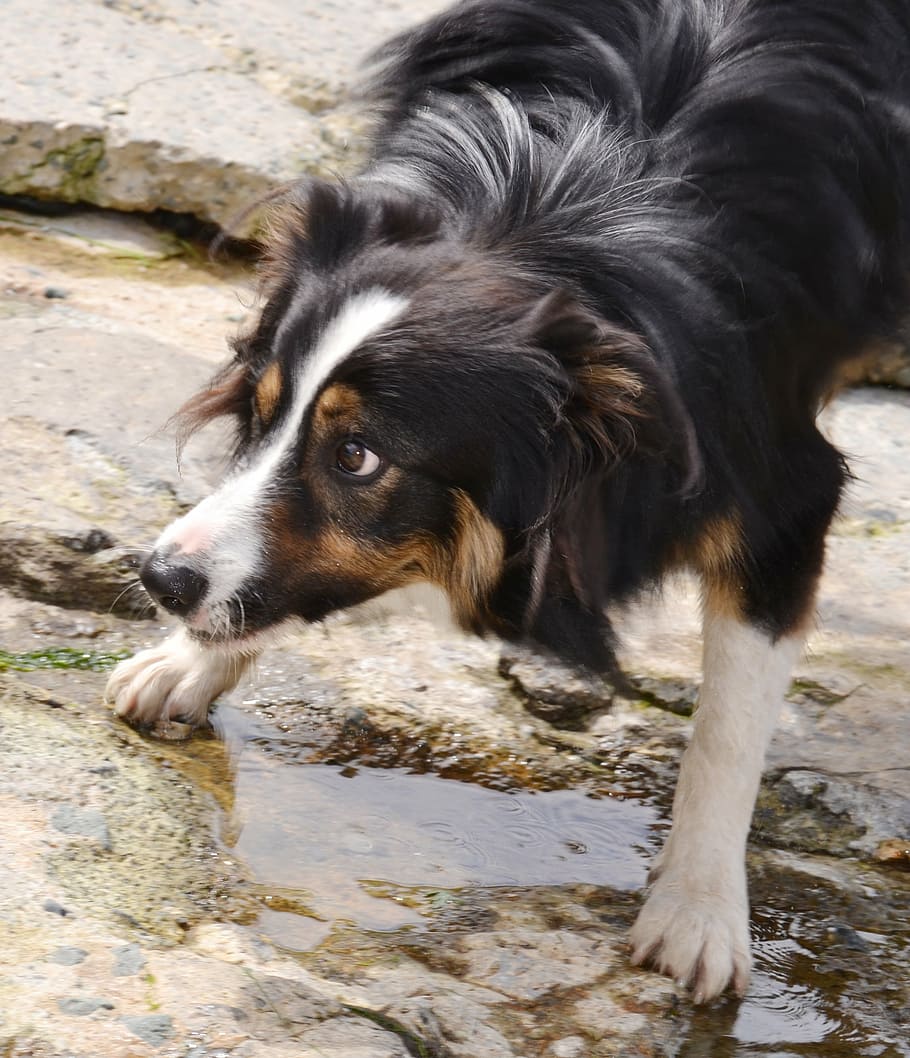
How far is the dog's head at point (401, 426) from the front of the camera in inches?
105

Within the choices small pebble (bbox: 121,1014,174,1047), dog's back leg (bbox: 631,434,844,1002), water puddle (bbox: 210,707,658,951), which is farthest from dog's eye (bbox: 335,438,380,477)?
small pebble (bbox: 121,1014,174,1047)

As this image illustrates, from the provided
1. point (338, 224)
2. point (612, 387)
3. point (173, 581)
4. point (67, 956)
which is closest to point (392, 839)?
point (173, 581)

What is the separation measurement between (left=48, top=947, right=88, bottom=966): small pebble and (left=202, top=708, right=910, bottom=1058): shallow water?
1.56 feet

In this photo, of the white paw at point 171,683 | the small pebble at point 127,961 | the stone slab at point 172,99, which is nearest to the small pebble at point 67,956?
the small pebble at point 127,961

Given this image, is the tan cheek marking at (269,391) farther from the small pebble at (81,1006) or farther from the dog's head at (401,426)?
the small pebble at (81,1006)

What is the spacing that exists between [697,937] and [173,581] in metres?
1.16

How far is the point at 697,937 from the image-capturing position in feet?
9.64

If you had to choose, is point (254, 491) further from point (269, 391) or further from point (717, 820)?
point (717, 820)

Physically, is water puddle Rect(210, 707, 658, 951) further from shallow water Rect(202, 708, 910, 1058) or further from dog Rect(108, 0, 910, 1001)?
dog Rect(108, 0, 910, 1001)

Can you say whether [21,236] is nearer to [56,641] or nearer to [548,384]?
[56,641]

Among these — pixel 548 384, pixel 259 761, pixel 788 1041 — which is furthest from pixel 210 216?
pixel 788 1041

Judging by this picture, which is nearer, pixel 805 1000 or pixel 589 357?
pixel 589 357

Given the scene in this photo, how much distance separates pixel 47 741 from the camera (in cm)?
307

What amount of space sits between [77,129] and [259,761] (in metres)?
2.82
